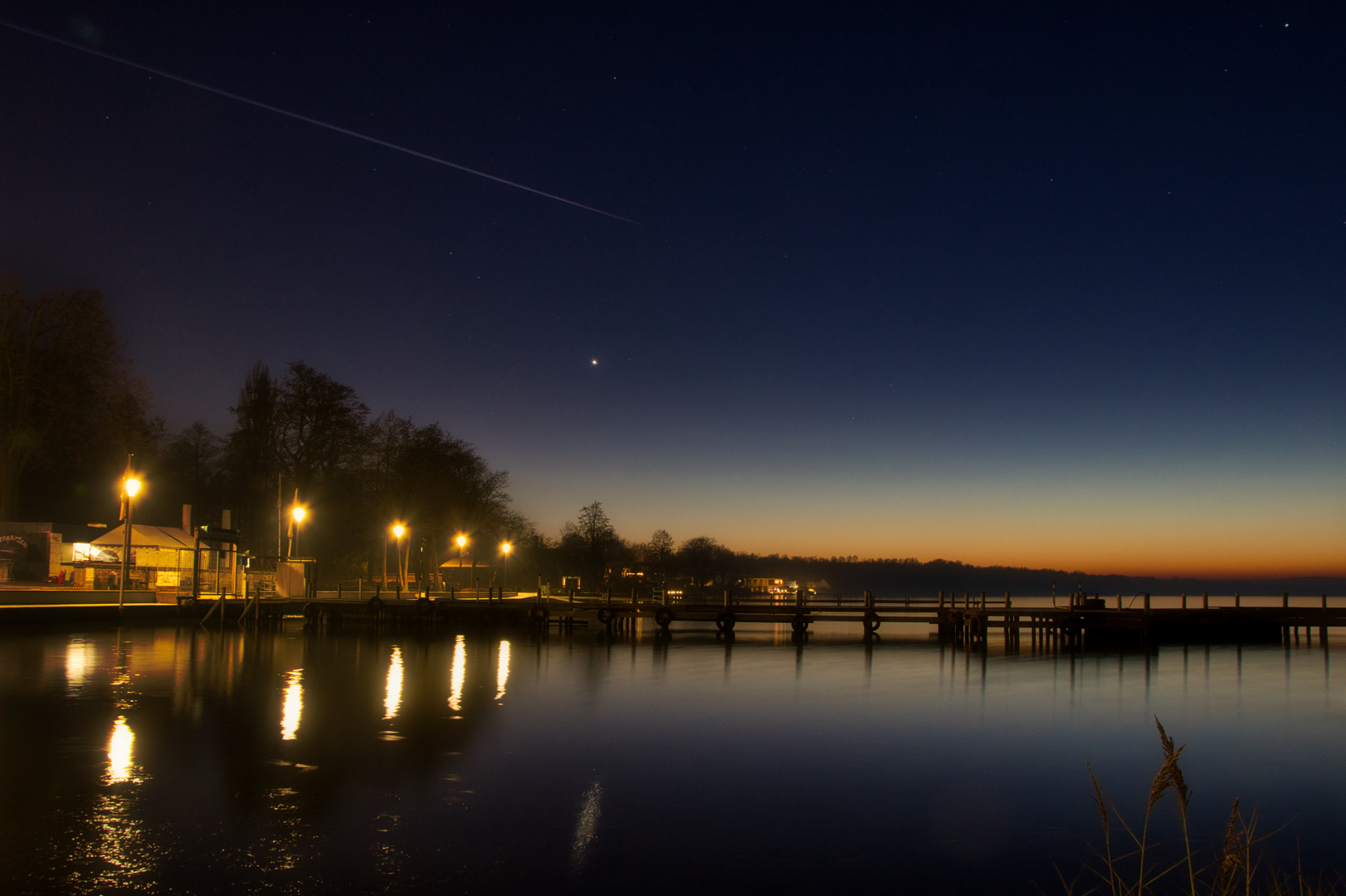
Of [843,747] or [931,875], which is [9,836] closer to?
[931,875]

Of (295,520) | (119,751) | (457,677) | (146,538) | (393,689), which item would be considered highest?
(295,520)

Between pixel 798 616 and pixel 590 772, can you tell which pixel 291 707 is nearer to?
pixel 590 772

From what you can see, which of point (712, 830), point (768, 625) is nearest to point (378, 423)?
point (768, 625)

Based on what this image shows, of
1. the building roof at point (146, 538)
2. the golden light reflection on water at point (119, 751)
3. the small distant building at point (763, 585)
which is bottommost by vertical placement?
the small distant building at point (763, 585)

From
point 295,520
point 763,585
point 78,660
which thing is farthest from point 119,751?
point 763,585

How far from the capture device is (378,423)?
66812 mm

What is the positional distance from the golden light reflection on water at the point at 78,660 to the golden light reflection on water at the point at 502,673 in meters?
9.83

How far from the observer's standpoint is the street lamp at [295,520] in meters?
48.2

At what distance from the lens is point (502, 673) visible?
28.3 m

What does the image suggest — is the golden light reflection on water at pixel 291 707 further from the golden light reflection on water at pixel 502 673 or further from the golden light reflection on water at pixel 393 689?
the golden light reflection on water at pixel 502 673

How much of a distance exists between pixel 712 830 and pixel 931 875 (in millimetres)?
2660

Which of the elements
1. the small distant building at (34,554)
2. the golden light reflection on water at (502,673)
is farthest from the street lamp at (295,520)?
the golden light reflection on water at (502,673)

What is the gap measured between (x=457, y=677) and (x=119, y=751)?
42.2ft

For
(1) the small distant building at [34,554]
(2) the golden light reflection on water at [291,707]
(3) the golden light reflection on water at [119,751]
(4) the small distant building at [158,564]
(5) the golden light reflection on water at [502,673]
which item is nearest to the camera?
(3) the golden light reflection on water at [119,751]
